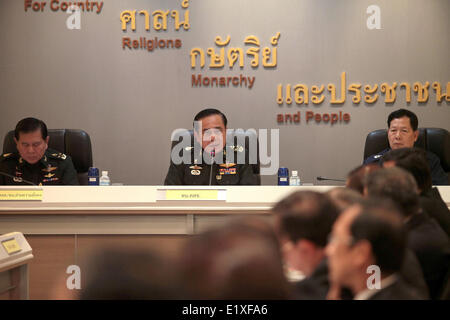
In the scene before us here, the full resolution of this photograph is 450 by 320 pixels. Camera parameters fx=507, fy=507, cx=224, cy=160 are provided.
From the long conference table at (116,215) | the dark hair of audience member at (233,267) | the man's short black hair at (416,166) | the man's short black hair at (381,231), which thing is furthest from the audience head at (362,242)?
the long conference table at (116,215)

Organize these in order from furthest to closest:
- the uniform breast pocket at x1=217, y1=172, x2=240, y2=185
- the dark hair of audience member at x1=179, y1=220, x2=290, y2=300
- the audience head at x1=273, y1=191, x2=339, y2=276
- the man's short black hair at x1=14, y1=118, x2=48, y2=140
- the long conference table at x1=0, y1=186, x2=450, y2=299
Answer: the uniform breast pocket at x1=217, y1=172, x2=240, y2=185 → the man's short black hair at x1=14, y1=118, x2=48, y2=140 → the long conference table at x1=0, y1=186, x2=450, y2=299 → the audience head at x1=273, y1=191, x2=339, y2=276 → the dark hair of audience member at x1=179, y1=220, x2=290, y2=300

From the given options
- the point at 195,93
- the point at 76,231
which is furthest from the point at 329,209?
the point at 195,93

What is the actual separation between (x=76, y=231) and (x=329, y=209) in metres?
1.92

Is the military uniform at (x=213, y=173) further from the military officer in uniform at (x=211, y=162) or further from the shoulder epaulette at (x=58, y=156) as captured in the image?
the shoulder epaulette at (x=58, y=156)

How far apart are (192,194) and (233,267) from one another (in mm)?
2129

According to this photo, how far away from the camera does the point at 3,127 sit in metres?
4.54

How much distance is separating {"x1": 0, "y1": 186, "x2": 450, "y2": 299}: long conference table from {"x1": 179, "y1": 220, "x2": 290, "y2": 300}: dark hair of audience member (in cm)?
201

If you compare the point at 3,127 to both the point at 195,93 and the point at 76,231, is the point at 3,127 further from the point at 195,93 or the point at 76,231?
the point at 76,231

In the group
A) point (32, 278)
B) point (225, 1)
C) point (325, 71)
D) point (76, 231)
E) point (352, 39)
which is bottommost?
point (32, 278)

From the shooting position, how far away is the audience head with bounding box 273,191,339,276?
34.5 inches

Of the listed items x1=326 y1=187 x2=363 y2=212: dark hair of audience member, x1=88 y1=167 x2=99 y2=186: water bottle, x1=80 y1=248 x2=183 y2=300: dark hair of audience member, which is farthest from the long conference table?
x1=80 y1=248 x2=183 y2=300: dark hair of audience member

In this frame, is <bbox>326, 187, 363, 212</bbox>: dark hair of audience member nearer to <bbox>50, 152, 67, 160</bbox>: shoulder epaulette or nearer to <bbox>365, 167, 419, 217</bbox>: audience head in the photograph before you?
<bbox>365, 167, 419, 217</bbox>: audience head

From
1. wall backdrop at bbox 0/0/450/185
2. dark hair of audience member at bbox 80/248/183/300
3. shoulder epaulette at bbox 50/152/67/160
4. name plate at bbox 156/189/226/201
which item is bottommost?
name plate at bbox 156/189/226/201

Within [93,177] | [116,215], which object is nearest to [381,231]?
[116,215]
